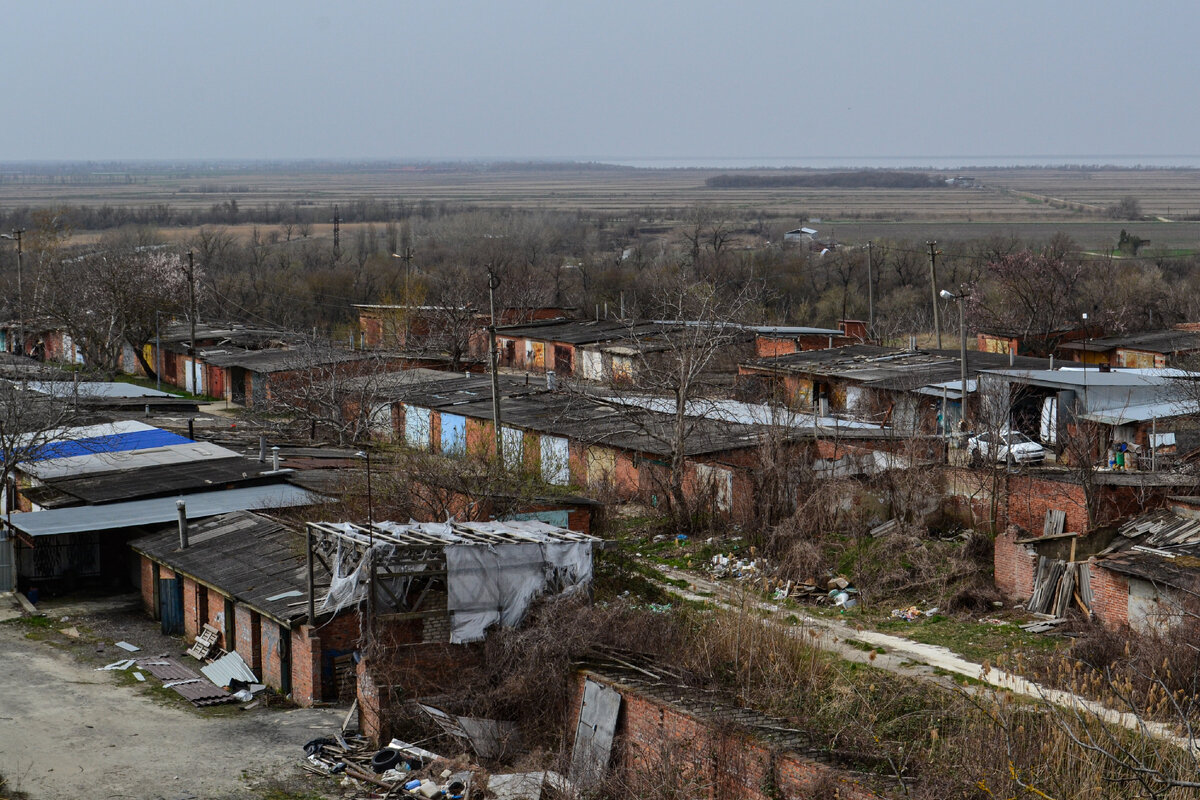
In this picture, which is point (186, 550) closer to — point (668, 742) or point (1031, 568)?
point (668, 742)

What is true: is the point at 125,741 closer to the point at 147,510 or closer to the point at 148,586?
the point at 148,586

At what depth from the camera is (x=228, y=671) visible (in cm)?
1777

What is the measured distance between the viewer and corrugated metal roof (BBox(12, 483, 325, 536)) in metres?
21.4

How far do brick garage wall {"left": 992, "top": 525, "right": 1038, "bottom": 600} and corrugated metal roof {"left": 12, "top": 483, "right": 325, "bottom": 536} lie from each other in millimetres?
11462

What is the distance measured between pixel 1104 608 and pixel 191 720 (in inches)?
508

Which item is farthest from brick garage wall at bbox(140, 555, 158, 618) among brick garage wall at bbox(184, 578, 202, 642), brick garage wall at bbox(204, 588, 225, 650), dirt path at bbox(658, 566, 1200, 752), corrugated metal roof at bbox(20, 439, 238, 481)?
dirt path at bbox(658, 566, 1200, 752)

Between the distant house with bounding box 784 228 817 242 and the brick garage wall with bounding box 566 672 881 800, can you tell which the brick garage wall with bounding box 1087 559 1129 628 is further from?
the distant house with bounding box 784 228 817 242

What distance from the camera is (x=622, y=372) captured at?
42406 mm

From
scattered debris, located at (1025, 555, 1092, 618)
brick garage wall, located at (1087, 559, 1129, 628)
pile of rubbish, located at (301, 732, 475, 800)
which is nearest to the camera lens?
pile of rubbish, located at (301, 732, 475, 800)

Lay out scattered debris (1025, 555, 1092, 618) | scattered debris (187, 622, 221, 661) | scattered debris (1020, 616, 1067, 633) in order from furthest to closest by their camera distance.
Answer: scattered debris (1025, 555, 1092, 618), scattered debris (1020, 616, 1067, 633), scattered debris (187, 622, 221, 661)

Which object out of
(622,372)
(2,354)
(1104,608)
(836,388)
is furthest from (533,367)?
(1104,608)

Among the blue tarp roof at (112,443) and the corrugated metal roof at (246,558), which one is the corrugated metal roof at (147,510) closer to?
the corrugated metal roof at (246,558)

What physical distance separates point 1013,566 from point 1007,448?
5.25 meters

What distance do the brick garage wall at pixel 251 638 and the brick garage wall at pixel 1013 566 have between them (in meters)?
11.6
